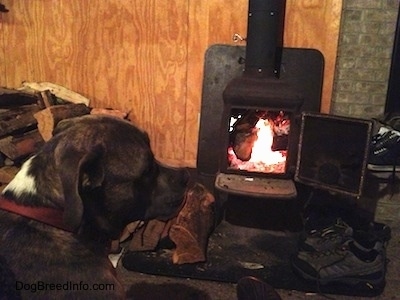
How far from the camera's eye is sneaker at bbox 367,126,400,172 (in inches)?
104

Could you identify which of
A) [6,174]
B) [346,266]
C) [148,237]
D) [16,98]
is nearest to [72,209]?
[148,237]

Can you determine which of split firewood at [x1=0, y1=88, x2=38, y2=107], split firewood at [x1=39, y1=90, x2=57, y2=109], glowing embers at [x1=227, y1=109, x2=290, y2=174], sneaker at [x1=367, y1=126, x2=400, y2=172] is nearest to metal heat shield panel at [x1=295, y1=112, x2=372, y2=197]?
glowing embers at [x1=227, y1=109, x2=290, y2=174]

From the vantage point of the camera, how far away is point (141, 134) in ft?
5.05

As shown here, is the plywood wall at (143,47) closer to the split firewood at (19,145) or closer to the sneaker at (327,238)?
the split firewood at (19,145)

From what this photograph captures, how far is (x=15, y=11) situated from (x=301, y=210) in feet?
7.63

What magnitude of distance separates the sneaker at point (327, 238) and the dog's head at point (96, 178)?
1119 mm

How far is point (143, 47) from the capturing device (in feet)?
9.69

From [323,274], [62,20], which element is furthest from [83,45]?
[323,274]

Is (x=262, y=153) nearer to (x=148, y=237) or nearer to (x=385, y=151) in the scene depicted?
(x=385, y=151)

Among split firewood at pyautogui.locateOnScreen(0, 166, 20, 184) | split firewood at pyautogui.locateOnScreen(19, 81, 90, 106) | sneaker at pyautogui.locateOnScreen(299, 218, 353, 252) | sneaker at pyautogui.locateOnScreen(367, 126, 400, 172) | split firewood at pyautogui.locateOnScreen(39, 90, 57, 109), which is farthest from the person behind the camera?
split firewood at pyautogui.locateOnScreen(19, 81, 90, 106)

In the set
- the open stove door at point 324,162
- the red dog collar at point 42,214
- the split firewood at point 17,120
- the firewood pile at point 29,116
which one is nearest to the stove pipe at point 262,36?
the open stove door at point 324,162

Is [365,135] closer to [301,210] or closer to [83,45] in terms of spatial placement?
[301,210]

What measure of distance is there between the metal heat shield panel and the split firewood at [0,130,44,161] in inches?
58.9

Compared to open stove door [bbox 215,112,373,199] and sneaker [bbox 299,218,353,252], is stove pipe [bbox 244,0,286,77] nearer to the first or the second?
open stove door [bbox 215,112,373,199]
